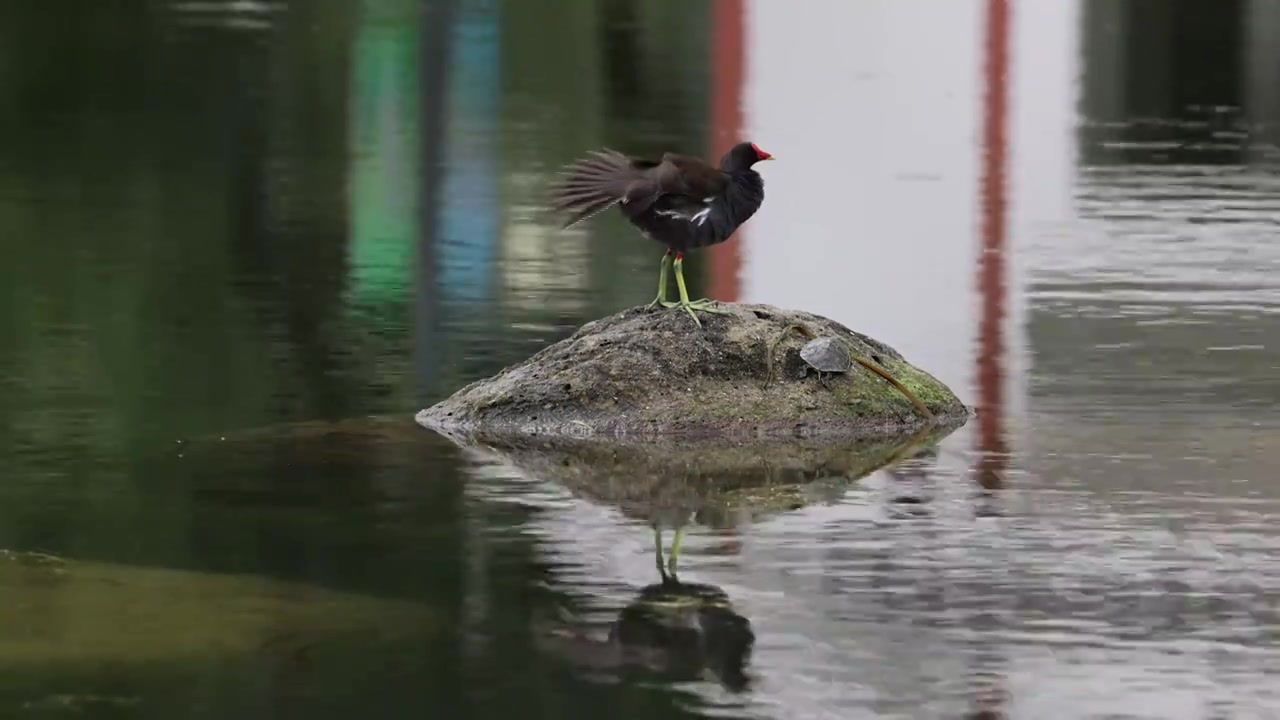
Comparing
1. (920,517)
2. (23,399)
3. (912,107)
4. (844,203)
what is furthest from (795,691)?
(912,107)

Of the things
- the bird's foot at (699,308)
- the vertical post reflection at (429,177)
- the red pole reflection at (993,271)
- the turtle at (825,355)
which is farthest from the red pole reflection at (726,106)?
the turtle at (825,355)

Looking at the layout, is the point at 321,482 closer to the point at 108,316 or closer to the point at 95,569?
the point at 95,569

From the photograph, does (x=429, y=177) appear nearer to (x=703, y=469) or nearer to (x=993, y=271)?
(x=993, y=271)

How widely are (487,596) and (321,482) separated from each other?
198 cm

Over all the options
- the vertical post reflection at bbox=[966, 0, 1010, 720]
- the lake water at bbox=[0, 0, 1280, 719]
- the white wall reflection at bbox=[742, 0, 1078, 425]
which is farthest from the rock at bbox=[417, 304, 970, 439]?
the white wall reflection at bbox=[742, 0, 1078, 425]

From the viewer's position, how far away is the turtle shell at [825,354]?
38.1 feet

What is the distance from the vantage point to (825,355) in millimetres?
11625

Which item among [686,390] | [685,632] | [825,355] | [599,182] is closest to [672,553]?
[685,632]

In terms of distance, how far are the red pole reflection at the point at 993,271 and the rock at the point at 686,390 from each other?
0.57 m

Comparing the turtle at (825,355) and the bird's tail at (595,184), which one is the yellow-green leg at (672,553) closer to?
the turtle at (825,355)

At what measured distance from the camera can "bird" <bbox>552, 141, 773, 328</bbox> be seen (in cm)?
1151

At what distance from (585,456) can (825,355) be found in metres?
1.15

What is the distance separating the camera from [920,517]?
10.2 m

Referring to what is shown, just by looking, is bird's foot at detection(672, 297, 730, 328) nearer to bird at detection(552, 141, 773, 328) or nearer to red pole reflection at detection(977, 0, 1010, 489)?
bird at detection(552, 141, 773, 328)
